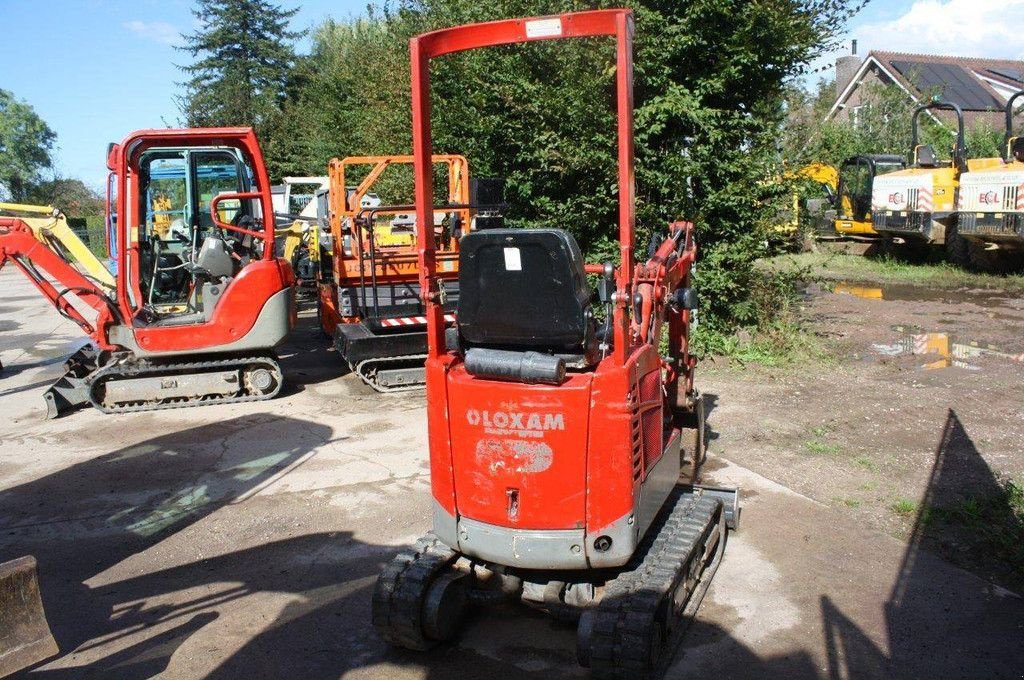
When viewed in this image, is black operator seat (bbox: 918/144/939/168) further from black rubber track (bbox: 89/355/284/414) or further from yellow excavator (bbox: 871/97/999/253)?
black rubber track (bbox: 89/355/284/414)

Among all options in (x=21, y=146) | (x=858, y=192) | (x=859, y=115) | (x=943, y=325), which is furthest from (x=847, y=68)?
(x=21, y=146)

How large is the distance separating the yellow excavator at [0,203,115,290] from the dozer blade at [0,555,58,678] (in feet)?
21.1

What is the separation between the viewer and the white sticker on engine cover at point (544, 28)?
382 cm

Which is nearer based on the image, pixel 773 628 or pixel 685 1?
pixel 773 628

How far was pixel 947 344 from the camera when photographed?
1009 cm

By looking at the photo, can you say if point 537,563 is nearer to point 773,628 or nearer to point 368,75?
point 773,628

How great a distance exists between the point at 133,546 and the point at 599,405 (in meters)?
3.55

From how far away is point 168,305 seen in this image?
9.53m

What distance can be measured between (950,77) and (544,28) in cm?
3607

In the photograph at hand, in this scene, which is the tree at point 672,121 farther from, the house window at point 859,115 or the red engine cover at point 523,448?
the house window at point 859,115

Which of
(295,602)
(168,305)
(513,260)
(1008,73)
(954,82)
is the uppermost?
(1008,73)

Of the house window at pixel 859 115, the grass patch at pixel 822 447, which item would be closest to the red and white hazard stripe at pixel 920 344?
the grass patch at pixel 822 447

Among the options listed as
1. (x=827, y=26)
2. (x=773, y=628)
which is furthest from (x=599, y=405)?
(x=827, y=26)

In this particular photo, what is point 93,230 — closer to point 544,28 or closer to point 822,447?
point 822,447
